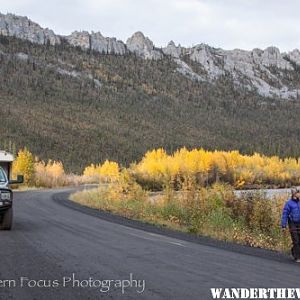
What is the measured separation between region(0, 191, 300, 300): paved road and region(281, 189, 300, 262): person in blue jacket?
43 centimetres

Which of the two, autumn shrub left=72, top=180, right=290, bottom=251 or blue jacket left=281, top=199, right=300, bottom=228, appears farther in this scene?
autumn shrub left=72, top=180, right=290, bottom=251

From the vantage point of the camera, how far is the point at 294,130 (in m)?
197

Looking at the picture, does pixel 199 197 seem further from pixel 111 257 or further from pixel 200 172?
pixel 200 172

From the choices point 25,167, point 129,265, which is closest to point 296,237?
point 129,265

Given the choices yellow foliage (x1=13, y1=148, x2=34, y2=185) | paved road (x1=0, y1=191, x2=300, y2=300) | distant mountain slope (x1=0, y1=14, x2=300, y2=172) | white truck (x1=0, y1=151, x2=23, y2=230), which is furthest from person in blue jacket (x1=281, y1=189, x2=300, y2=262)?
distant mountain slope (x1=0, y1=14, x2=300, y2=172)

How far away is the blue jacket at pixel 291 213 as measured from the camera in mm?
12373

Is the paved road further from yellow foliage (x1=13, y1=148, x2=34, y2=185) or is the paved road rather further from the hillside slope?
the hillside slope

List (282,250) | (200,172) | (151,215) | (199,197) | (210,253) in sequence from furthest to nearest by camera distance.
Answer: (200,172) < (151,215) < (199,197) < (282,250) < (210,253)

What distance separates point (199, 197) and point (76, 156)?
12170cm

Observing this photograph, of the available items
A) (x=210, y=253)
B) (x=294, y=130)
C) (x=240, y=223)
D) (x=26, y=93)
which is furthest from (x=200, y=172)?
(x=294, y=130)

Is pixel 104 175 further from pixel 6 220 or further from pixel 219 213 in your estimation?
pixel 6 220

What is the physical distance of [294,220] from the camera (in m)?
12.4

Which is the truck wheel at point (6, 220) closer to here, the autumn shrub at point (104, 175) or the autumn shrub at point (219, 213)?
the autumn shrub at point (219, 213)

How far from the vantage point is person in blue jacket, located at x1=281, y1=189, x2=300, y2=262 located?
1234 cm
